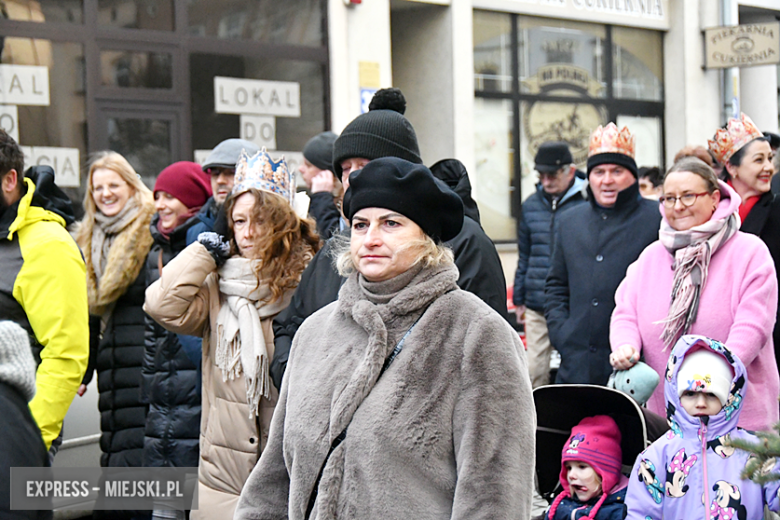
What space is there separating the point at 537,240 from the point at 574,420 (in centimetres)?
354

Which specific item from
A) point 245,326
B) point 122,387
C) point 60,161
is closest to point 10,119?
point 60,161

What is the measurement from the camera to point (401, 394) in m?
2.46

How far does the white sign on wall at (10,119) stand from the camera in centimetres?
A: 876

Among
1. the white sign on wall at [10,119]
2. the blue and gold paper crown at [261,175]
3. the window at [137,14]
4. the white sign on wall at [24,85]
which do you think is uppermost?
the window at [137,14]

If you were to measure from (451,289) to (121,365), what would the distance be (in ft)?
10.6

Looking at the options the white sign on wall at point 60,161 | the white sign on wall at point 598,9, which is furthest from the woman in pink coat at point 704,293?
the white sign on wall at point 598,9

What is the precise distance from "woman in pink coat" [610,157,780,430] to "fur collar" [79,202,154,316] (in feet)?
8.71

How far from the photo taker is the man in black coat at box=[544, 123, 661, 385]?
5090 millimetres

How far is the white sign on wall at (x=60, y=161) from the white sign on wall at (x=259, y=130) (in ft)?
6.54

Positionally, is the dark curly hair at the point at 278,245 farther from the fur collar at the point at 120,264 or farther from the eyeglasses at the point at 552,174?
the eyeglasses at the point at 552,174

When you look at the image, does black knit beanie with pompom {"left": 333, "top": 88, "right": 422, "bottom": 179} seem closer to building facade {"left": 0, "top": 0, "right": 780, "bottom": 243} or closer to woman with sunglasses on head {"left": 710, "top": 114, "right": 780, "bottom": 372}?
woman with sunglasses on head {"left": 710, "top": 114, "right": 780, "bottom": 372}

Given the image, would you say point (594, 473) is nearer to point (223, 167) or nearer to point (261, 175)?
point (261, 175)

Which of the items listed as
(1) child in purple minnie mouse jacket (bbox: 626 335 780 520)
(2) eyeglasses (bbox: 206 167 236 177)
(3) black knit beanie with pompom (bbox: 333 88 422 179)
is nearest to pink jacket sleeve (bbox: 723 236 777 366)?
(1) child in purple minnie mouse jacket (bbox: 626 335 780 520)

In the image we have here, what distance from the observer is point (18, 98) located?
8.88 metres
